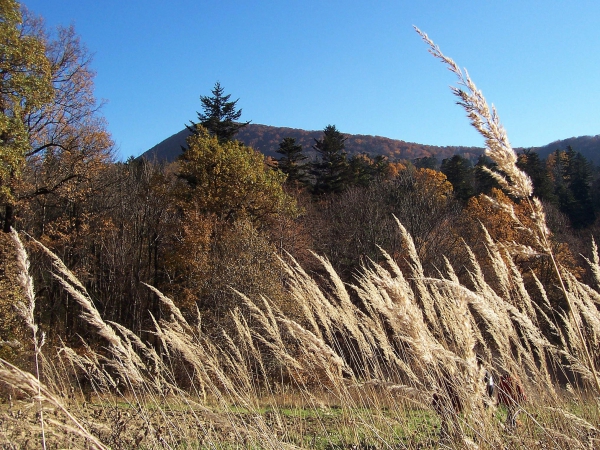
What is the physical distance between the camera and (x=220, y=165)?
22.1 metres

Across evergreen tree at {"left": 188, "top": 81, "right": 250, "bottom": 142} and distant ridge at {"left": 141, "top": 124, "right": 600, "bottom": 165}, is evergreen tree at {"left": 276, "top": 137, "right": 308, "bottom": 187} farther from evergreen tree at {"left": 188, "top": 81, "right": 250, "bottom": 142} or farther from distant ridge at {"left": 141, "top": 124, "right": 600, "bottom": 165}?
distant ridge at {"left": 141, "top": 124, "right": 600, "bottom": 165}

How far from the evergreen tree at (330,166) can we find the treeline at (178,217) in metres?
1.95

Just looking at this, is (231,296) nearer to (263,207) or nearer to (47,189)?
(263,207)

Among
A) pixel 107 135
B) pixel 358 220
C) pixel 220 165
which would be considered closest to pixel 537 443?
pixel 107 135

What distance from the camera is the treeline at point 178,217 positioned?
13938 mm

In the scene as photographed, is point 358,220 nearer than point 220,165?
No

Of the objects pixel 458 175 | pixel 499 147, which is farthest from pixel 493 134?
pixel 458 175

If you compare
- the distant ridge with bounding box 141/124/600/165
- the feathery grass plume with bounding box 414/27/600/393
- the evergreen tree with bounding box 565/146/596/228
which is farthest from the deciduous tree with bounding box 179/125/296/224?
the distant ridge with bounding box 141/124/600/165

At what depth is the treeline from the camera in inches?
549

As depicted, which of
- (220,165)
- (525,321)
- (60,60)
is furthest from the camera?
(220,165)

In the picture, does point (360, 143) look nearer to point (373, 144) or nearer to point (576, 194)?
point (373, 144)

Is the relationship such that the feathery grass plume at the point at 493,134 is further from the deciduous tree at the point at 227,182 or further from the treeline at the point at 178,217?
the deciduous tree at the point at 227,182

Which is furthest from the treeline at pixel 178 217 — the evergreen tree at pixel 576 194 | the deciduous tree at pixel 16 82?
the evergreen tree at pixel 576 194

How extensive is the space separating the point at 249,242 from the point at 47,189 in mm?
7904
